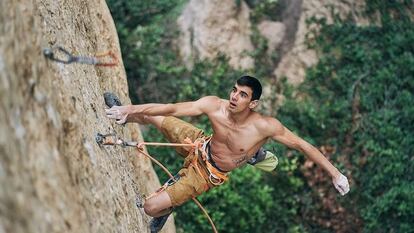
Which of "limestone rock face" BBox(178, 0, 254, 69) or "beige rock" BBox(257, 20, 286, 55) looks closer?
"limestone rock face" BBox(178, 0, 254, 69)

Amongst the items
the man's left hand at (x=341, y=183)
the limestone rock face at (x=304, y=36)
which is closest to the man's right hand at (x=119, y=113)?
the man's left hand at (x=341, y=183)

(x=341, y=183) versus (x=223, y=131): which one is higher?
(x=223, y=131)

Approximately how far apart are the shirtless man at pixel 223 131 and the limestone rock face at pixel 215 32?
5.72 meters

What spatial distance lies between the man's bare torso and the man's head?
219 millimetres

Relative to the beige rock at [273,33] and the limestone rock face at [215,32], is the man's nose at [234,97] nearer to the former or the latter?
the limestone rock face at [215,32]

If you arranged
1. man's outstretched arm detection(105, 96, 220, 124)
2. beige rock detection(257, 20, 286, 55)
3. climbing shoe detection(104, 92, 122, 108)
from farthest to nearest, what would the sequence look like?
beige rock detection(257, 20, 286, 55) < climbing shoe detection(104, 92, 122, 108) < man's outstretched arm detection(105, 96, 220, 124)

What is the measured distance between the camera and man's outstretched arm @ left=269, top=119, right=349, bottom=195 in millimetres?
5840

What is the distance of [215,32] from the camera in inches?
490

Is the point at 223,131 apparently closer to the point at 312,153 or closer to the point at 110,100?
the point at 312,153

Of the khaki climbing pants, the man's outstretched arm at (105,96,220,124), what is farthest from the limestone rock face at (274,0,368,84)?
the man's outstretched arm at (105,96,220,124)

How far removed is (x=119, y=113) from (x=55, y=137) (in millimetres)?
1828

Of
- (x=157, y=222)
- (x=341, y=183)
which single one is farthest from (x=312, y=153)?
(x=157, y=222)

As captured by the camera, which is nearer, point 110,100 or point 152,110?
point 152,110

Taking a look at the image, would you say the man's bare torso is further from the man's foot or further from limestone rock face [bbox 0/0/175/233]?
limestone rock face [bbox 0/0/175/233]
